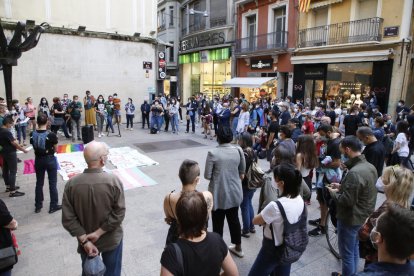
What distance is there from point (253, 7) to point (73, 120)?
1518 centimetres

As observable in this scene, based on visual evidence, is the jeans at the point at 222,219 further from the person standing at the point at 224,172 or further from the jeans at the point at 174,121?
the jeans at the point at 174,121

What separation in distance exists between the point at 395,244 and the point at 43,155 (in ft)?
17.5

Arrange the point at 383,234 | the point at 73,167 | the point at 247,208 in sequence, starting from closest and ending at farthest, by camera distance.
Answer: the point at 383,234, the point at 247,208, the point at 73,167

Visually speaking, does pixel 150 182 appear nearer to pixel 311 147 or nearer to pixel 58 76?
pixel 311 147

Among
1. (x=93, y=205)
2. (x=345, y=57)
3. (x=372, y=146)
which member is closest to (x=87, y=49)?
(x=345, y=57)

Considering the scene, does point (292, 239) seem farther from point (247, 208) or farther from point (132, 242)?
point (132, 242)

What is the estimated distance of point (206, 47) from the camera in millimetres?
25016

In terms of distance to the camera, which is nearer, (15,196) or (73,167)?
(15,196)

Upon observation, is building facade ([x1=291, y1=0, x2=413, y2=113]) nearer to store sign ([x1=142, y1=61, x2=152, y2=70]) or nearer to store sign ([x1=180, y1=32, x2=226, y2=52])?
store sign ([x1=180, y1=32, x2=226, y2=52])

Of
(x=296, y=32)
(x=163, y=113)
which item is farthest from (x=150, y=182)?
(x=296, y=32)

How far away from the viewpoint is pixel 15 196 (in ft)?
20.0

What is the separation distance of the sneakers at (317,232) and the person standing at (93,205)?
3.16 metres

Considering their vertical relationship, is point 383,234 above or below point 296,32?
below

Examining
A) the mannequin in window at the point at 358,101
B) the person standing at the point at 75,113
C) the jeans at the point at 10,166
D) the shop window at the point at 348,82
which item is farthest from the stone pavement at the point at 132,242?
the shop window at the point at 348,82
